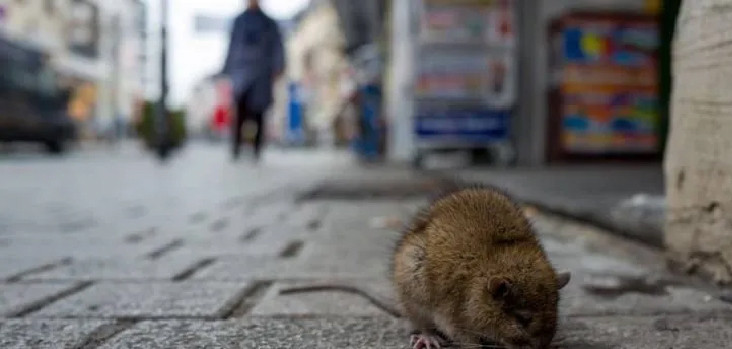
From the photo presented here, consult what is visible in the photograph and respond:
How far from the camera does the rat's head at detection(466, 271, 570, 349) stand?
1552 millimetres

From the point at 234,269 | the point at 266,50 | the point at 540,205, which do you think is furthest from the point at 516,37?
the point at 234,269

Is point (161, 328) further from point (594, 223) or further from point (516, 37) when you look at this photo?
point (516, 37)

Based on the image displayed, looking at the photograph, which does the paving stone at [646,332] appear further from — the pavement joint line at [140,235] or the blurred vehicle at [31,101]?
the blurred vehicle at [31,101]

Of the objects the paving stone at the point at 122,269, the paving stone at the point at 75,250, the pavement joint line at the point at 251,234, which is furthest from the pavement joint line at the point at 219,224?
the paving stone at the point at 122,269

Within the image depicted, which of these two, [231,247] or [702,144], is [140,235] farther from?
[702,144]

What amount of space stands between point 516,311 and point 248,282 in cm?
101

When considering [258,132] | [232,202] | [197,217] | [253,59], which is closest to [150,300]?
[197,217]

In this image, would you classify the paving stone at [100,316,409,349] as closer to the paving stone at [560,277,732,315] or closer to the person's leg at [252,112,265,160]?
the paving stone at [560,277,732,315]

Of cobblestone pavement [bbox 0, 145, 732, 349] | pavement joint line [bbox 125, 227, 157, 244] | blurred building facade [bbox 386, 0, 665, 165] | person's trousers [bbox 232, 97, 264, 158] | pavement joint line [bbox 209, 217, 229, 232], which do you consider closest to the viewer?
cobblestone pavement [bbox 0, 145, 732, 349]

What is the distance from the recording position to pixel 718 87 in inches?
83.0

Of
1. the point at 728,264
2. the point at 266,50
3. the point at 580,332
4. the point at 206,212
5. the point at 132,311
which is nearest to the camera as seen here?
the point at 580,332

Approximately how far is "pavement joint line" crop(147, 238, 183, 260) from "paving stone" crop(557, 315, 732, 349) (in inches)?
65.4

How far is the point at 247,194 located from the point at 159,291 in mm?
3546

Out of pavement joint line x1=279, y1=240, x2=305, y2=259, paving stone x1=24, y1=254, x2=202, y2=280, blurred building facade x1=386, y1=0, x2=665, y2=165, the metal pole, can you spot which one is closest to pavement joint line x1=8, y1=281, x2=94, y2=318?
paving stone x1=24, y1=254, x2=202, y2=280
